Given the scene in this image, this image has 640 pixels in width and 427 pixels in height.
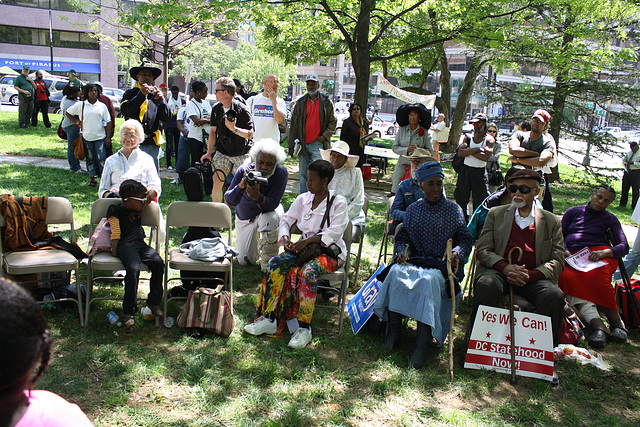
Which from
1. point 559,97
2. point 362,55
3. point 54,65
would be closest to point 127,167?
point 362,55

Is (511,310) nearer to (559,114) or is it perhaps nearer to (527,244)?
(527,244)

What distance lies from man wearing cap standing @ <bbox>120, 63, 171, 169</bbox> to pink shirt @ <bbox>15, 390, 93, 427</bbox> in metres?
6.62

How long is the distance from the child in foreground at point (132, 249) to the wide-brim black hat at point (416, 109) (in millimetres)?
4086

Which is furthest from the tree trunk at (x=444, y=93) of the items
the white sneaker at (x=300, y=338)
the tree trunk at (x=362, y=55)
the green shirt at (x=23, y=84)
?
the white sneaker at (x=300, y=338)

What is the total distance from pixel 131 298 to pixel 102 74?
4650 cm

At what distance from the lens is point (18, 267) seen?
12.9ft

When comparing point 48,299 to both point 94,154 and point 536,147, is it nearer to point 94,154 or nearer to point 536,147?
point 94,154

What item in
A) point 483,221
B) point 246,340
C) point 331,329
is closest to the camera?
point 246,340

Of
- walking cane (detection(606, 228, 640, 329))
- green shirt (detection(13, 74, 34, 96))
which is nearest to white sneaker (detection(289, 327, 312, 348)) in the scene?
walking cane (detection(606, 228, 640, 329))

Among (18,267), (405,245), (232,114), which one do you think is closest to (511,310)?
(405,245)

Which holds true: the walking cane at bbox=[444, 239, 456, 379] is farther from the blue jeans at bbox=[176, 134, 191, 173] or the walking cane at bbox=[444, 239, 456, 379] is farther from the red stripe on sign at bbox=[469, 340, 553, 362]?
the blue jeans at bbox=[176, 134, 191, 173]

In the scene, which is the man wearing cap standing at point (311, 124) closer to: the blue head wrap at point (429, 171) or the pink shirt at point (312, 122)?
the pink shirt at point (312, 122)

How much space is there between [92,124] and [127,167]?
13.6 ft

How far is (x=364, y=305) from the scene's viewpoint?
455 cm
